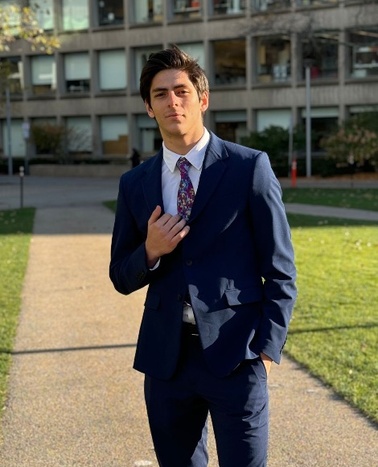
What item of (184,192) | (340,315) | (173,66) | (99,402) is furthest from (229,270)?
(340,315)

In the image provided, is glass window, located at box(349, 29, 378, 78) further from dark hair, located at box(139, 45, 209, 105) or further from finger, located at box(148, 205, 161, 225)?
finger, located at box(148, 205, 161, 225)

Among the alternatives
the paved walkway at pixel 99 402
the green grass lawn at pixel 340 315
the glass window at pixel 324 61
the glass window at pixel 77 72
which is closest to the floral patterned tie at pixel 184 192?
the paved walkway at pixel 99 402

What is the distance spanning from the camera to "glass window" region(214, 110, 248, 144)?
4988 centimetres

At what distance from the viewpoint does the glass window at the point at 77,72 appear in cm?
5481

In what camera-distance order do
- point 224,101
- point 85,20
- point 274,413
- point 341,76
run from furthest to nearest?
point 85,20, point 224,101, point 341,76, point 274,413

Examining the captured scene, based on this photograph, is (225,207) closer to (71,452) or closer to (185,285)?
(185,285)

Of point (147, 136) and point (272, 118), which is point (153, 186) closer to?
point (272, 118)

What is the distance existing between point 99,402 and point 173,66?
361 cm

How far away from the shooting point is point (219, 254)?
10.2 feet

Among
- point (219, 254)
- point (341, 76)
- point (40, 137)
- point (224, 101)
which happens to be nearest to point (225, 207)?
point (219, 254)

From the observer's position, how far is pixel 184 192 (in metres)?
3.17

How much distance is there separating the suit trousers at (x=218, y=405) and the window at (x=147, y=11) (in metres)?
50.0

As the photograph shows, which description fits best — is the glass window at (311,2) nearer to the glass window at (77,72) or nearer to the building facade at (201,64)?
the building facade at (201,64)

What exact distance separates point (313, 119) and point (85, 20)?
642 inches
